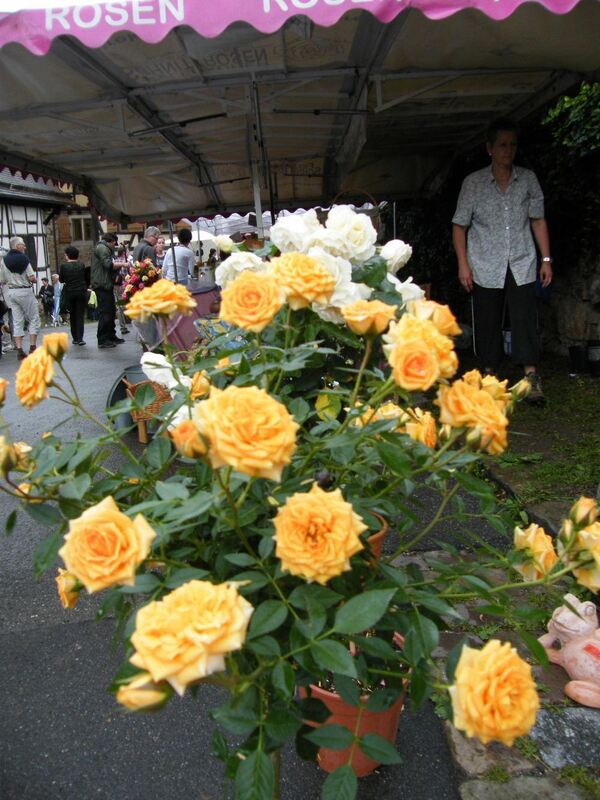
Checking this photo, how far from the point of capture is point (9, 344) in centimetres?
1226

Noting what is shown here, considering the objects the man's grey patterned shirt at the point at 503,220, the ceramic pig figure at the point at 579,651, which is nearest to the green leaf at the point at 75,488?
the ceramic pig figure at the point at 579,651

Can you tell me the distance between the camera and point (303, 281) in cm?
118

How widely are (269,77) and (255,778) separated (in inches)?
178

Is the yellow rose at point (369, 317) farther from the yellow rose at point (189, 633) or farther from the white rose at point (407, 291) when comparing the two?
the yellow rose at point (189, 633)

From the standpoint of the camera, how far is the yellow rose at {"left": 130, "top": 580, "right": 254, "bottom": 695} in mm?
800

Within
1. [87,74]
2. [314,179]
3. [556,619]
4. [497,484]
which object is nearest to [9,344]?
[314,179]

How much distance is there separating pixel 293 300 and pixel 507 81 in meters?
4.44

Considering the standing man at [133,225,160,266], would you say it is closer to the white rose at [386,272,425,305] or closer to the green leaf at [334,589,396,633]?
the white rose at [386,272,425,305]

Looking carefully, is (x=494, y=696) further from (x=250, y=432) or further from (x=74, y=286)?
(x=74, y=286)

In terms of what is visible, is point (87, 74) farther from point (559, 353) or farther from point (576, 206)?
point (559, 353)

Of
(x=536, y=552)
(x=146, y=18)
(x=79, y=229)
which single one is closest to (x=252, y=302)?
(x=536, y=552)

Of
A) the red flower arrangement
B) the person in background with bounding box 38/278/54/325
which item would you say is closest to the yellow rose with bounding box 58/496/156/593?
the red flower arrangement

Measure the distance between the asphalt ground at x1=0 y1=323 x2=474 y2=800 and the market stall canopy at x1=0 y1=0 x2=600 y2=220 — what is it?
2.58 meters

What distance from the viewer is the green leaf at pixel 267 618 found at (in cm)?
102
